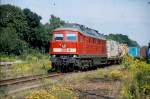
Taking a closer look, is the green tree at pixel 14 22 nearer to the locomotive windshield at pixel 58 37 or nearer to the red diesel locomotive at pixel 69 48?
the red diesel locomotive at pixel 69 48

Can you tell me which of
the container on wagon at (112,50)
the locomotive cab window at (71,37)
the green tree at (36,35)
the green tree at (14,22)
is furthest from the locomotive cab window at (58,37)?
the green tree at (36,35)

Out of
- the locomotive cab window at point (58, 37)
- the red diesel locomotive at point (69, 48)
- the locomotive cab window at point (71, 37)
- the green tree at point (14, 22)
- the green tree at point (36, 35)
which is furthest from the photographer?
the green tree at point (36, 35)

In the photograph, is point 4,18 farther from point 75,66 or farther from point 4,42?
point 75,66

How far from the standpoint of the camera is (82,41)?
97.6 ft

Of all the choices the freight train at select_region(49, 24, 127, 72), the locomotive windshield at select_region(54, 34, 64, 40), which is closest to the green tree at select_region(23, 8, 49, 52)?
the freight train at select_region(49, 24, 127, 72)

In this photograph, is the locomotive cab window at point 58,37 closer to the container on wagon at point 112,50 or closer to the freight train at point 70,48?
the freight train at point 70,48

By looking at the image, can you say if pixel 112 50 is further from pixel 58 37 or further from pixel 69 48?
pixel 69 48

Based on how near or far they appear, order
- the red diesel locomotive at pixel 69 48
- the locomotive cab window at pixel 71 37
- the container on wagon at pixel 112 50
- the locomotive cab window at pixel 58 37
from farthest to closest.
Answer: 1. the container on wagon at pixel 112 50
2. the locomotive cab window at pixel 58 37
3. the locomotive cab window at pixel 71 37
4. the red diesel locomotive at pixel 69 48

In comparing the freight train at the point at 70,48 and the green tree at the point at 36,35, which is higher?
the green tree at the point at 36,35

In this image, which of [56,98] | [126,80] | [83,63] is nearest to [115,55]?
[83,63]

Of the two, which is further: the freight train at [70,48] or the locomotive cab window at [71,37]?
the locomotive cab window at [71,37]

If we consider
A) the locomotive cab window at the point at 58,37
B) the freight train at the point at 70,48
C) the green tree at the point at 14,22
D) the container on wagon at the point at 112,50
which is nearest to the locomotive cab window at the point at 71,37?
the freight train at the point at 70,48

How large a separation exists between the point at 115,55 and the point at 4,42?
13539 mm

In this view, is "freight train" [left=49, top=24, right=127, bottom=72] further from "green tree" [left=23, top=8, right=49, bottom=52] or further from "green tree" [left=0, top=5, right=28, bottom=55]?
"green tree" [left=23, top=8, right=49, bottom=52]
